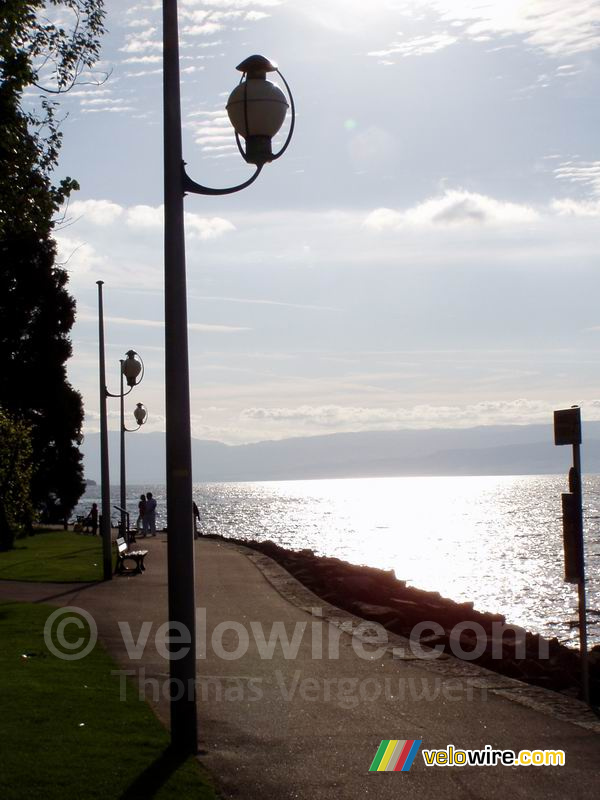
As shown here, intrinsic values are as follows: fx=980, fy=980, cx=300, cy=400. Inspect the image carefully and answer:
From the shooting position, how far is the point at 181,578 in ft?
23.4

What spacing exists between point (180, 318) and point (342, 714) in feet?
11.9

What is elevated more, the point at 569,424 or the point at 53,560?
the point at 569,424

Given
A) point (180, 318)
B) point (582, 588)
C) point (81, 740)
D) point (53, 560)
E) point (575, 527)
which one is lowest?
point (53, 560)

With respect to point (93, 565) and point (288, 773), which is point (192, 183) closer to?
point (288, 773)

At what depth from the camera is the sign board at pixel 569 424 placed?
974 centimetres

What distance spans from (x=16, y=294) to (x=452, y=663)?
3830 cm

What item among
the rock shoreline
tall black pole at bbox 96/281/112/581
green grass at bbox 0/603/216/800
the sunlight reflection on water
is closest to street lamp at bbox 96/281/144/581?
tall black pole at bbox 96/281/112/581

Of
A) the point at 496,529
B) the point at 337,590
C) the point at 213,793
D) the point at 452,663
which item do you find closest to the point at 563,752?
the point at 213,793

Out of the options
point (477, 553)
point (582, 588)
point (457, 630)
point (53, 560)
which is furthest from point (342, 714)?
point (477, 553)

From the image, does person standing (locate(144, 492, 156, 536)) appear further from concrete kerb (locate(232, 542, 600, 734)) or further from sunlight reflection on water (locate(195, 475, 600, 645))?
concrete kerb (locate(232, 542, 600, 734))

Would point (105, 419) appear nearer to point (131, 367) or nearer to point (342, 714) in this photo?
point (131, 367)

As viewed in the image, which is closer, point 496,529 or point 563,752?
point 563,752

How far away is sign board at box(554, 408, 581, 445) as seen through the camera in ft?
32.0

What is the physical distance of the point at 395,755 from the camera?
7.13m
